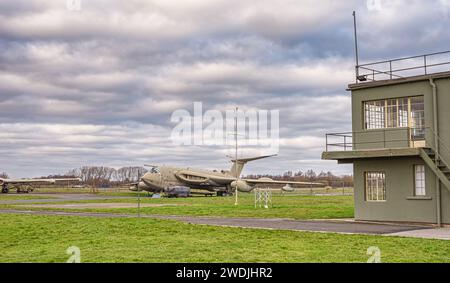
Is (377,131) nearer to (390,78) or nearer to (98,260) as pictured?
(390,78)

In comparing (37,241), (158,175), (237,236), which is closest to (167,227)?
(237,236)

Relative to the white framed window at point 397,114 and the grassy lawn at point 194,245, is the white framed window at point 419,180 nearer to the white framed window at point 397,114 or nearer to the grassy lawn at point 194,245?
the white framed window at point 397,114

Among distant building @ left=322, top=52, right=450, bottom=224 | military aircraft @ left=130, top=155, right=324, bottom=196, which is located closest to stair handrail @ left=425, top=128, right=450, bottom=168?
distant building @ left=322, top=52, right=450, bottom=224

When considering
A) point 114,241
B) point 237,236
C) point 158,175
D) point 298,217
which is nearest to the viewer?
point 114,241

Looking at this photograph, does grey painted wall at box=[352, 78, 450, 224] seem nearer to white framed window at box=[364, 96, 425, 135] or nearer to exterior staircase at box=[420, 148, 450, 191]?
white framed window at box=[364, 96, 425, 135]

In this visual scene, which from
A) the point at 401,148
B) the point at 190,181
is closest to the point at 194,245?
→ the point at 401,148

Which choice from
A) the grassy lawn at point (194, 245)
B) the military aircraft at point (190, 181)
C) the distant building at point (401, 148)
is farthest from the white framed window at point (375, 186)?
the military aircraft at point (190, 181)

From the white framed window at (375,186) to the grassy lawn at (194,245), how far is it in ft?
27.4

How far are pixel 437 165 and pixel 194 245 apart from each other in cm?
1267

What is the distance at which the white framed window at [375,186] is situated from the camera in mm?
25514

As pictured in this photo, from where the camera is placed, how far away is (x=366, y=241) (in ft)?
53.2

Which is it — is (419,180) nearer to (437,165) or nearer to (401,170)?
(401,170)

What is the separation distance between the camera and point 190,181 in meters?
72.1
